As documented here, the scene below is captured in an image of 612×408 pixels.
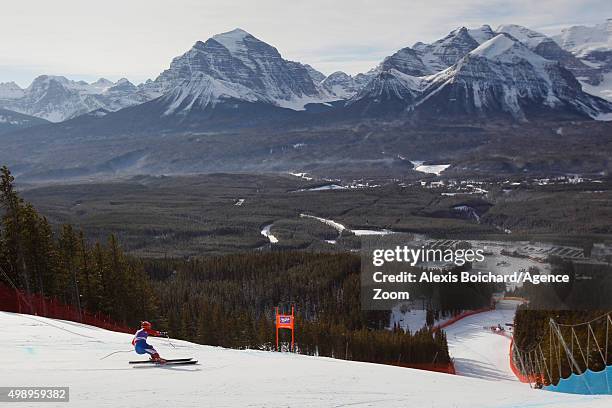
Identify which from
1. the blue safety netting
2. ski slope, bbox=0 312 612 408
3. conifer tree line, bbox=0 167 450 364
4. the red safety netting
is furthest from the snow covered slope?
ski slope, bbox=0 312 612 408

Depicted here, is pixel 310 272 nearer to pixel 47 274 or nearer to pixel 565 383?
pixel 47 274

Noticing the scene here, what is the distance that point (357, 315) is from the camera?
305ft

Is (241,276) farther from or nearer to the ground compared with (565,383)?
nearer to the ground

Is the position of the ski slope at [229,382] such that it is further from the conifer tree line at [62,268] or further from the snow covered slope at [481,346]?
the snow covered slope at [481,346]

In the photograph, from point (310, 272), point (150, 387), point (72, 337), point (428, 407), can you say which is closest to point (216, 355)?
point (72, 337)

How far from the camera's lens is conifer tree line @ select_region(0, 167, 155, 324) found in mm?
54281

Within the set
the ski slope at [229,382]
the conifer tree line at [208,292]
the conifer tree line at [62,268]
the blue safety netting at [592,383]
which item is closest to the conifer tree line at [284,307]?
the conifer tree line at [208,292]

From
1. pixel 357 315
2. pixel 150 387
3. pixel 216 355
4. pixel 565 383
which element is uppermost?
pixel 150 387

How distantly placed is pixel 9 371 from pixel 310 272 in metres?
97.2

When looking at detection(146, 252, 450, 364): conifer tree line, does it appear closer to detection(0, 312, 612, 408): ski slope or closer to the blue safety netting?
detection(0, 312, 612, 408): ski slope

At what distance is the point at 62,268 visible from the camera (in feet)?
196

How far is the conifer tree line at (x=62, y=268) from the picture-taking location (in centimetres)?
5428

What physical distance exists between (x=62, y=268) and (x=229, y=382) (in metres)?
42.0

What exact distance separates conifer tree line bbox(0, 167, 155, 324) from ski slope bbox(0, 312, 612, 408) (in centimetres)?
2622
